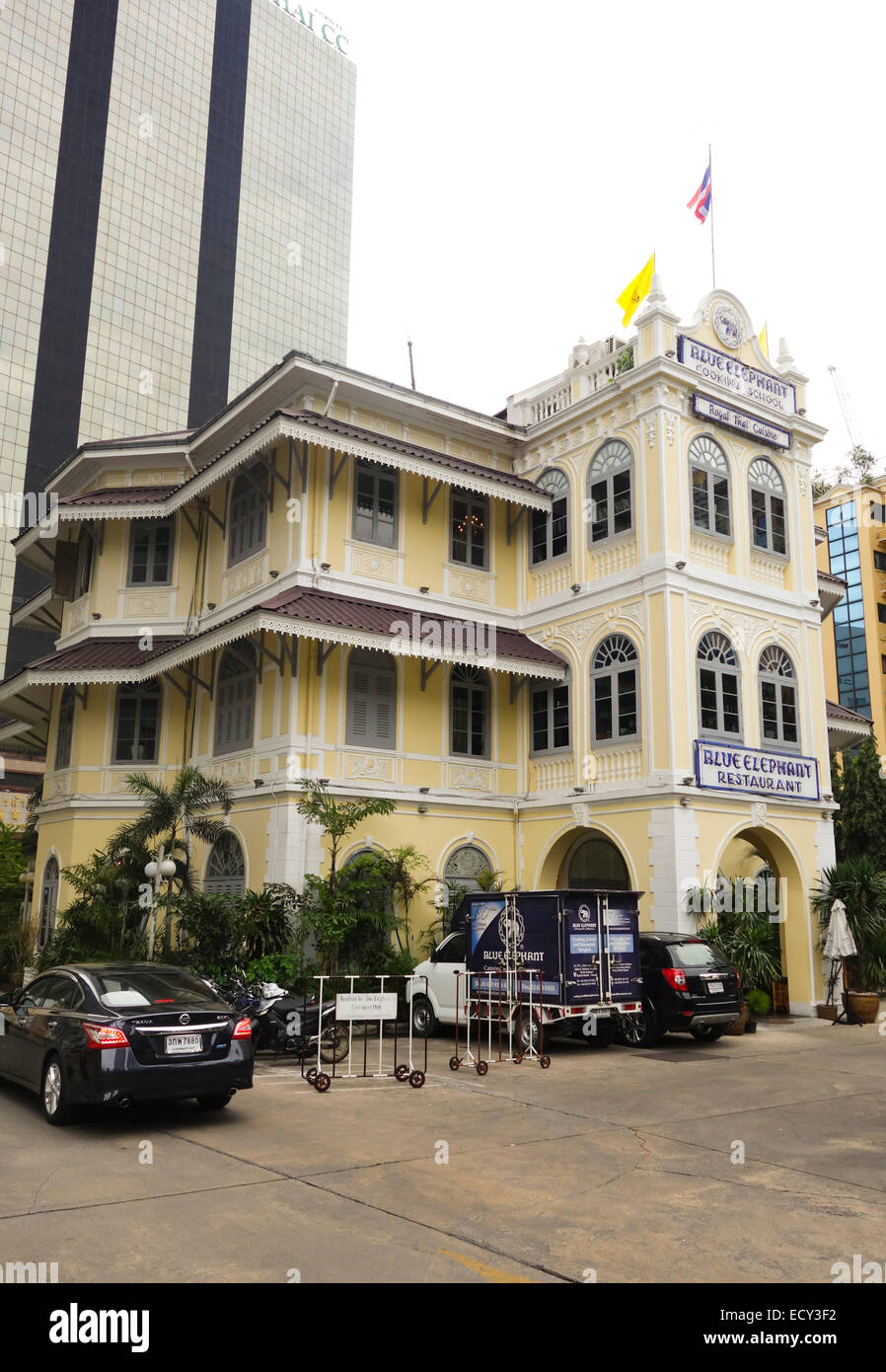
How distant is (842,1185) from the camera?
744 centimetres

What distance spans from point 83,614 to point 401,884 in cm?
993

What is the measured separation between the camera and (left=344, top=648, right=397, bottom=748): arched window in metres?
19.7

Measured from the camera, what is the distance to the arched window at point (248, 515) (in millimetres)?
20969

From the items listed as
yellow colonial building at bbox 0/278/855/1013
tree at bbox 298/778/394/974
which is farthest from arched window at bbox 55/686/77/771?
tree at bbox 298/778/394/974

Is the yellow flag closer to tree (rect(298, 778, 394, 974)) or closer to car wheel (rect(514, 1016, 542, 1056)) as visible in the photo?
tree (rect(298, 778, 394, 974))

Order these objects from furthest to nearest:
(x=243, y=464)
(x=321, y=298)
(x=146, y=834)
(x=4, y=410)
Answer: (x=321, y=298)
(x=4, y=410)
(x=243, y=464)
(x=146, y=834)

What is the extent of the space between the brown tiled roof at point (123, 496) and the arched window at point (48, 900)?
25.0 feet

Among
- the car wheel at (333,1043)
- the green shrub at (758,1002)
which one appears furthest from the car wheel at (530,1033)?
the green shrub at (758,1002)

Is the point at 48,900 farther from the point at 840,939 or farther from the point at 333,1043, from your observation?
the point at 840,939

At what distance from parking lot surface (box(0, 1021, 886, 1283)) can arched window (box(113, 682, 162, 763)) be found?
1197 cm

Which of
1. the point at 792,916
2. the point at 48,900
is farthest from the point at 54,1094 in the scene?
the point at 792,916

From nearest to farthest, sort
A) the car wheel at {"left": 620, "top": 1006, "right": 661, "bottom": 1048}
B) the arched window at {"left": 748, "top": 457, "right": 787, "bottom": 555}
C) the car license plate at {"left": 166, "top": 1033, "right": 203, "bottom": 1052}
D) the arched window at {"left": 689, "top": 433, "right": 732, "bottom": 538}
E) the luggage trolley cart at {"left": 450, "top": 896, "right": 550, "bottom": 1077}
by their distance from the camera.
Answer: the car license plate at {"left": 166, "top": 1033, "right": 203, "bottom": 1052}, the luggage trolley cart at {"left": 450, "top": 896, "right": 550, "bottom": 1077}, the car wheel at {"left": 620, "top": 1006, "right": 661, "bottom": 1048}, the arched window at {"left": 689, "top": 433, "right": 732, "bottom": 538}, the arched window at {"left": 748, "top": 457, "right": 787, "bottom": 555}
